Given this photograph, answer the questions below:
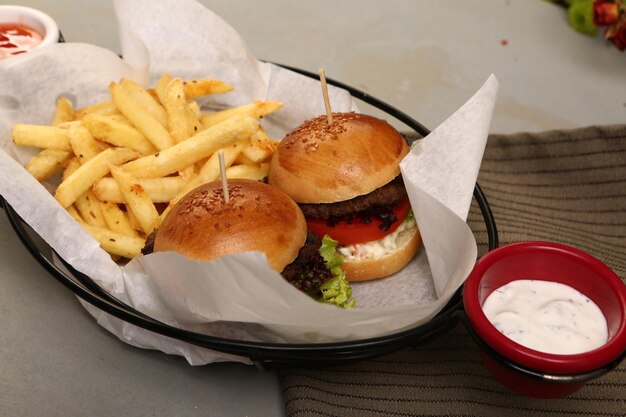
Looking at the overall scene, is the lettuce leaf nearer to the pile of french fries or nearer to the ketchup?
the pile of french fries

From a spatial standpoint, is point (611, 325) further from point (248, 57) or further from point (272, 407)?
point (248, 57)

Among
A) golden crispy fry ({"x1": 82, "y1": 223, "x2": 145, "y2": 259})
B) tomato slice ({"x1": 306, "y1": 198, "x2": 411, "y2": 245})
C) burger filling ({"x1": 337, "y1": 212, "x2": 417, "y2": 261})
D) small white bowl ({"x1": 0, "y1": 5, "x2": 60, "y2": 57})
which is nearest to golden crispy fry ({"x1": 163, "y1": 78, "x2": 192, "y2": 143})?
golden crispy fry ({"x1": 82, "y1": 223, "x2": 145, "y2": 259})

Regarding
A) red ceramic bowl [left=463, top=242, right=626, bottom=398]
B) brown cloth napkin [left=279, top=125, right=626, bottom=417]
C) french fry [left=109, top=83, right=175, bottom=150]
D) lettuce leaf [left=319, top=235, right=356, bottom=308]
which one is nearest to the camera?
red ceramic bowl [left=463, top=242, right=626, bottom=398]

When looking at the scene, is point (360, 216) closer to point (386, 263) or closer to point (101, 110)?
point (386, 263)

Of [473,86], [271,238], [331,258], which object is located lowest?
[473,86]

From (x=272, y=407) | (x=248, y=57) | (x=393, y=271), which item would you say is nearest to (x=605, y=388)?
(x=393, y=271)

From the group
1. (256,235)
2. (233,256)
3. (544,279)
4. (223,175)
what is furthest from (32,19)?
(544,279)

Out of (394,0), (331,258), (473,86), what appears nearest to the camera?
(331,258)
